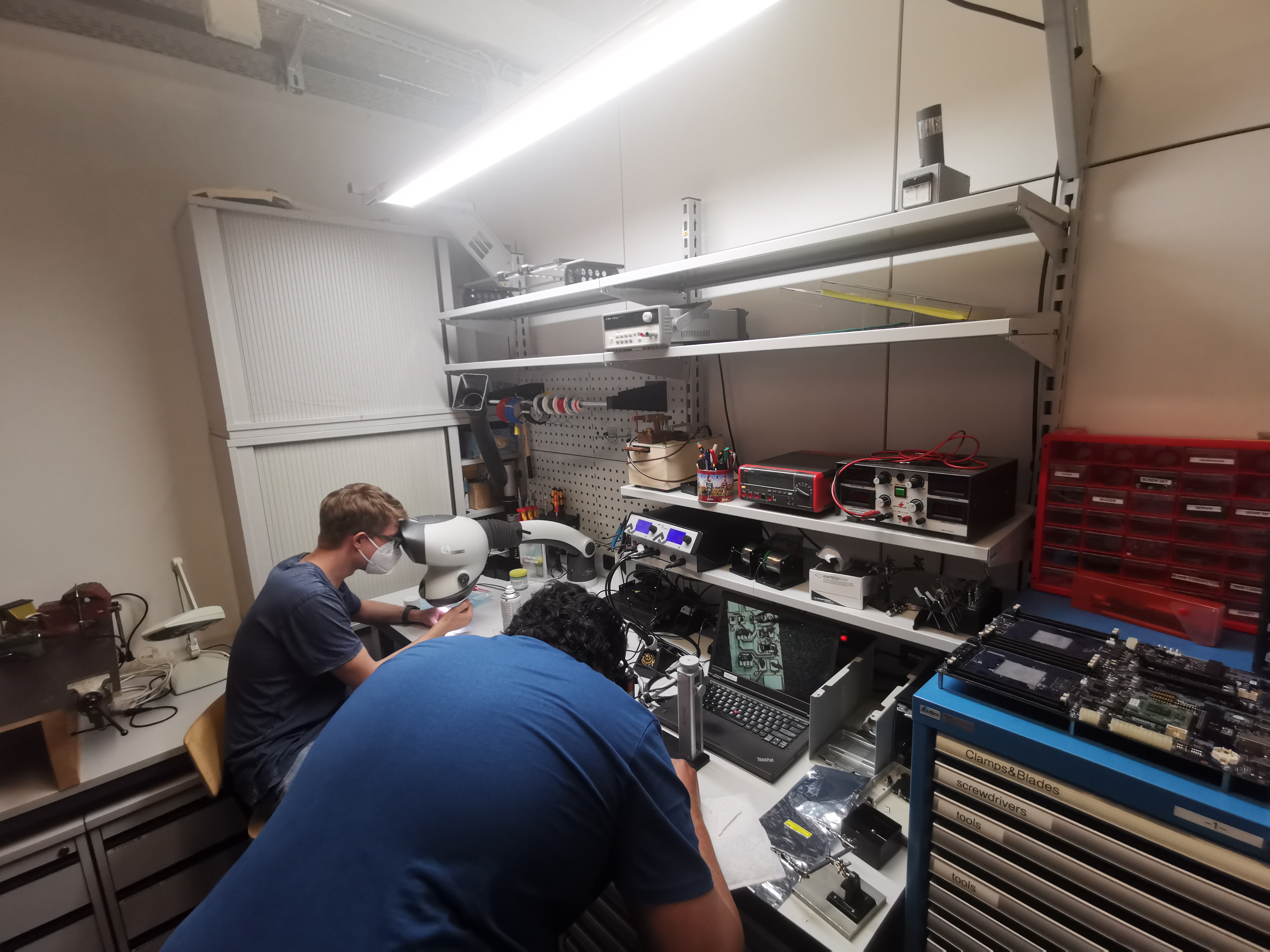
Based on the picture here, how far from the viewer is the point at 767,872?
1.00m

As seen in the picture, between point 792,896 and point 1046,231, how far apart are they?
134 centimetres

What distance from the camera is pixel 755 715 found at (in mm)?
1416

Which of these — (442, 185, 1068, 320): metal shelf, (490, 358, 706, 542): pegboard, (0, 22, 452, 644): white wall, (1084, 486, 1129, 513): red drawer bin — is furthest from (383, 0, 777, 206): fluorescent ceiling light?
(0, 22, 452, 644): white wall

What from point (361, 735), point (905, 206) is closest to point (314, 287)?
point (361, 735)

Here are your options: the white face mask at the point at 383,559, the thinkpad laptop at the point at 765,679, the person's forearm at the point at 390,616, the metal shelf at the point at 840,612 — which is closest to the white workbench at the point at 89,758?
the person's forearm at the point at 390,616

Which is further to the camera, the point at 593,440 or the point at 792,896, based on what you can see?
the point at 593,440

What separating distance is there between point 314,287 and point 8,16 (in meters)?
1.12

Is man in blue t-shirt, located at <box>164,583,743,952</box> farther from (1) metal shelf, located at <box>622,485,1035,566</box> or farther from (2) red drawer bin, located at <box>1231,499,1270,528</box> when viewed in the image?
(2) red drawer bin, located at <box>1231,499,1270,528</box>

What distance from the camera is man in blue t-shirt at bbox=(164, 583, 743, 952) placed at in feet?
2.35

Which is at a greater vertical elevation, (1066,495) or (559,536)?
(1066,495)

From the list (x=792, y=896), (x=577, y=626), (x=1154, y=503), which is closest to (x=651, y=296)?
(x=577, y=626)

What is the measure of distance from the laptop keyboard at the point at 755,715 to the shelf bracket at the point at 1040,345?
98 cm

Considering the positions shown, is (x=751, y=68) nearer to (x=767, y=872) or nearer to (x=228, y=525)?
(x=767, y=872)

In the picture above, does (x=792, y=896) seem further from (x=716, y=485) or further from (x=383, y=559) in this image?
(x=383, y=559)
